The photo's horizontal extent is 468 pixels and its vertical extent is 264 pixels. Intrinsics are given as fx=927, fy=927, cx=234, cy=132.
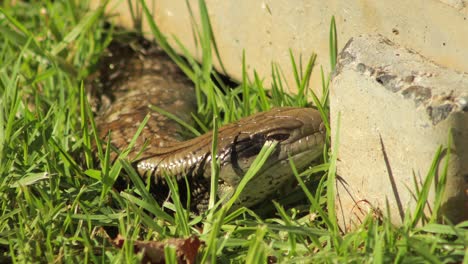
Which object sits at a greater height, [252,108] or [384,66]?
[384,66]

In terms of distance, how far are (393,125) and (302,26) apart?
1.25 m

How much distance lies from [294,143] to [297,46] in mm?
647

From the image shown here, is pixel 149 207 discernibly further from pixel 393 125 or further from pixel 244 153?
pixel 393 125

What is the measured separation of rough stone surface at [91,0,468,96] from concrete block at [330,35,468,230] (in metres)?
0.13

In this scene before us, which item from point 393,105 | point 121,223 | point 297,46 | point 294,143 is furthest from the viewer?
point 297,46

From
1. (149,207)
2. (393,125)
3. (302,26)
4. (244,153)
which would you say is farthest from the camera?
(302,26)

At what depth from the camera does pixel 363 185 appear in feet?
12.6

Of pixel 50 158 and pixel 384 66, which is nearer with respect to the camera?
pixel 384 66

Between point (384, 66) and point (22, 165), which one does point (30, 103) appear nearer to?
point (22, 165)

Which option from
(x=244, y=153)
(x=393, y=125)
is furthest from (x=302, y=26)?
(x=393, y=125)

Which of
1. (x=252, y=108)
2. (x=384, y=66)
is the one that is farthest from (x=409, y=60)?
(x=252, y=108)

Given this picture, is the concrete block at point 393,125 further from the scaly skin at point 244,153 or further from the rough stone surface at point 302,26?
the scaly skin at point 244,153

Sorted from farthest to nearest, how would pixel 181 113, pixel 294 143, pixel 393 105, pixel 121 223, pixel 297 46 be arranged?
pixel 181 113 → pixel 297 46 → pixel 294 143 → pixel 121 223 → pixel 393 105

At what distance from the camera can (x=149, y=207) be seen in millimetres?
4020
